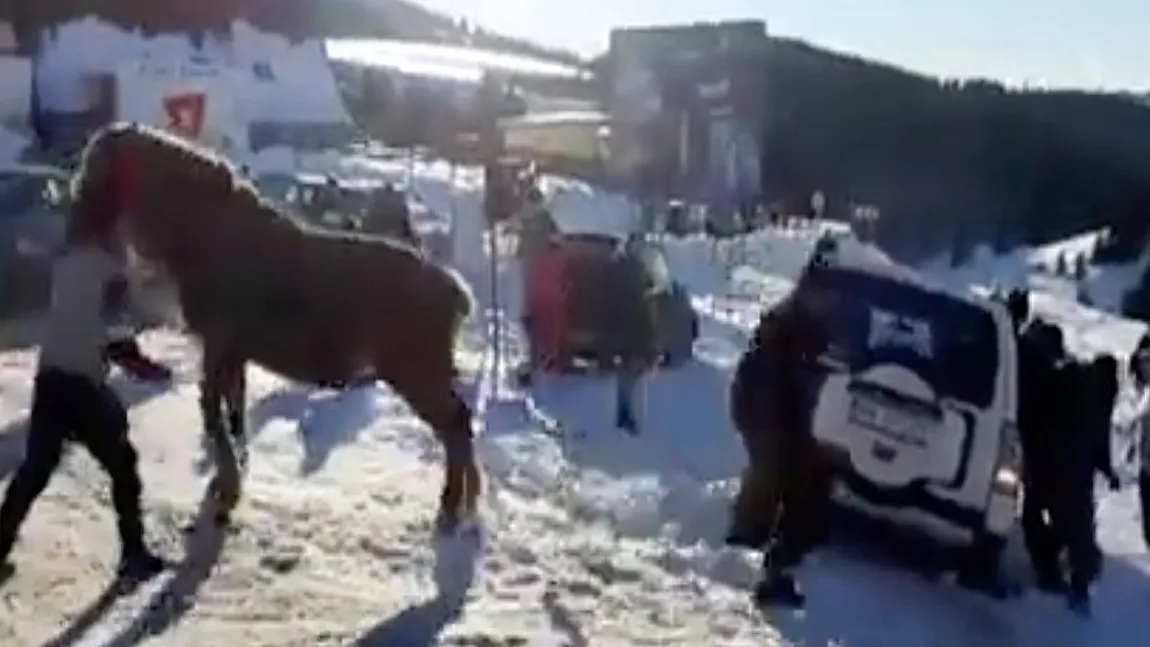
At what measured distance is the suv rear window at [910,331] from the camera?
1072cm

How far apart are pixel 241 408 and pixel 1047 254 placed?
4016 cm

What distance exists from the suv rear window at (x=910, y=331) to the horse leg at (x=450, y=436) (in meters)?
2.46

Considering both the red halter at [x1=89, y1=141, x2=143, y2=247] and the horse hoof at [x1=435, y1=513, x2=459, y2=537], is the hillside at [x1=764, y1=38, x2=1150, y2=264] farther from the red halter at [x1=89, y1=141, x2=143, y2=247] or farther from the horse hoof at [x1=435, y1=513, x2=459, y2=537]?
the red halter at [x1=89, y1=141, x2=143, y2=247]

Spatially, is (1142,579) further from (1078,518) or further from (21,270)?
(21,270)

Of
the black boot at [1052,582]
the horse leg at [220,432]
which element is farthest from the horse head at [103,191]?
the black boot at [1052,582]

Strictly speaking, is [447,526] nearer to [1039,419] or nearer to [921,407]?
[921,407]

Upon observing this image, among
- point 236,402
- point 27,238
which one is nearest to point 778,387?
point 236,402

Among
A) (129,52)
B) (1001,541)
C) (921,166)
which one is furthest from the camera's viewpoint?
(921,166)

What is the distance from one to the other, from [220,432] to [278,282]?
1.10 m

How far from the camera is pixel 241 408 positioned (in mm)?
9969

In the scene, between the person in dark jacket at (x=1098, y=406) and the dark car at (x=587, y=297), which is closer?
the person in dark jacket at (x=1098, y=406)

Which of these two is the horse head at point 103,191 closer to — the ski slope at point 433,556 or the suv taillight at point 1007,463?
the ski slope at point 433,556

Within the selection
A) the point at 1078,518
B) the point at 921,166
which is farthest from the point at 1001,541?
the point at 921,166

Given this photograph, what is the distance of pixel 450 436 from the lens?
30.6ft
